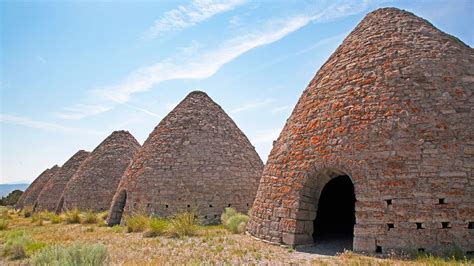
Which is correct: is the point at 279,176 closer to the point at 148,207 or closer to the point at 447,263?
the point at 447,263

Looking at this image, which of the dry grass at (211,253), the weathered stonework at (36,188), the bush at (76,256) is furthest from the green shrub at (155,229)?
the weathered stonework at (36,188)

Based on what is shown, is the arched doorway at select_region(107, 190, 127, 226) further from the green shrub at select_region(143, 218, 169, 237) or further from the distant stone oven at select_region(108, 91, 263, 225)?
the green shrub at select_region(143, 218, 169, 237)

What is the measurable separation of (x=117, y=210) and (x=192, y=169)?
13.6 feet

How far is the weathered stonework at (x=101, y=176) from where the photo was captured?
61.5ft

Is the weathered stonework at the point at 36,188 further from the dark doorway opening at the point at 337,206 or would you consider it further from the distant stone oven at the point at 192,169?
the dark doorway opening at the point at 337,206

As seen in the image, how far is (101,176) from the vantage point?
1909 centimetres

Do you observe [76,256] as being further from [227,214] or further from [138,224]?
[227,214]

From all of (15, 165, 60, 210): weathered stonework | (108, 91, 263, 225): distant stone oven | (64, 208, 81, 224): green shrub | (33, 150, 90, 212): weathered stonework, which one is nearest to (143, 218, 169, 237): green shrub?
(108, 91, 263, 225): distant stone oven

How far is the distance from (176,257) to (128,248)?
6.60 ft

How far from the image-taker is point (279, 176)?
8.51 meters

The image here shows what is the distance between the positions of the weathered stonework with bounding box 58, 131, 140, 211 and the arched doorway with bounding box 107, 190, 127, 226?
4.08 m

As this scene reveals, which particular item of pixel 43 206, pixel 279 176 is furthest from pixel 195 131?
pixel 43 206

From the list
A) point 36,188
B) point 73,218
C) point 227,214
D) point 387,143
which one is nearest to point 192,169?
point 227,214

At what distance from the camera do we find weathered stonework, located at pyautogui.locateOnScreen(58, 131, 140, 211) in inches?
738
